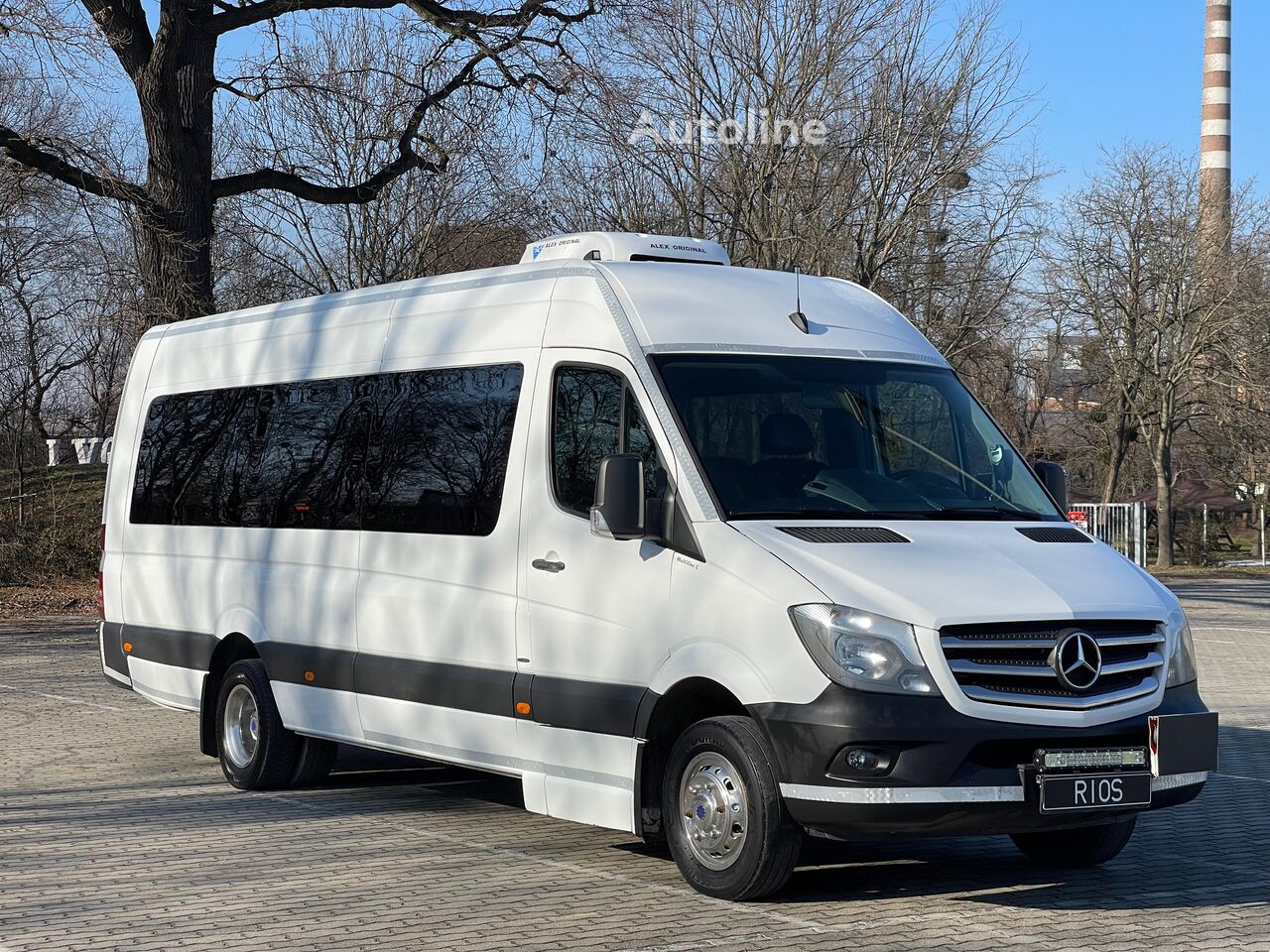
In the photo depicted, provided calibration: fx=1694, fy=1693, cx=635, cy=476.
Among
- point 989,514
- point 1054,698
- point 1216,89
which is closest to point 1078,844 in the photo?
point 1054,698

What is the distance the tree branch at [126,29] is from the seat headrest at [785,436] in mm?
17059

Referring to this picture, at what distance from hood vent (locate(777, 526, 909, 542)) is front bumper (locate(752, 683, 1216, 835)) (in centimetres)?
74

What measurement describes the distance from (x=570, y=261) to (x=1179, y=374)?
127 ft

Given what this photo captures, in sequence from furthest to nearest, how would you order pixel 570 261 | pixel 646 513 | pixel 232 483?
1. pixel 232 483
2. pixel 570 261
3. pixel 646 513

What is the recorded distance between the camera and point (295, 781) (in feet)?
33.9

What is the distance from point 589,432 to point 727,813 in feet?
6.43

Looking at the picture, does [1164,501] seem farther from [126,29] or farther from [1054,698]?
[1054,698]

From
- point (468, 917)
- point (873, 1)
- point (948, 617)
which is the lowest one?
point (468, 917)

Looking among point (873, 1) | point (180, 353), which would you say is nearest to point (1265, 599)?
point (873, 1)

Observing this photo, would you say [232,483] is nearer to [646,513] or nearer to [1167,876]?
[646,513]

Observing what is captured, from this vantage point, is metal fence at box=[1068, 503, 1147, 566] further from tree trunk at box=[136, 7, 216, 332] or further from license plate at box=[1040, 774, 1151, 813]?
license plate at box=[1040, 774, 1151, 813]

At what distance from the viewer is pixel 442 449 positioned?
29.6 feet

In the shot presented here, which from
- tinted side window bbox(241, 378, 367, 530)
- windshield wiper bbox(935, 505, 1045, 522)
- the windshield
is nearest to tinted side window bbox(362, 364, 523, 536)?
tinted side window bbox(241, 378, 367, 530)

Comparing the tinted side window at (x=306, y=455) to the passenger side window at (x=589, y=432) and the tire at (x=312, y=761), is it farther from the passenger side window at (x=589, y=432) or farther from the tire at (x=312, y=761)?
the passenger side window at (x=589, y=432)
